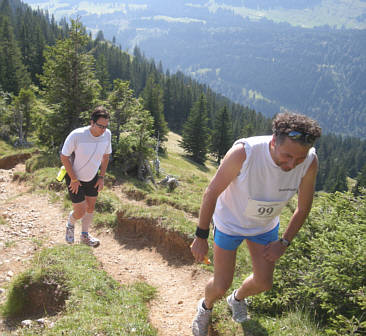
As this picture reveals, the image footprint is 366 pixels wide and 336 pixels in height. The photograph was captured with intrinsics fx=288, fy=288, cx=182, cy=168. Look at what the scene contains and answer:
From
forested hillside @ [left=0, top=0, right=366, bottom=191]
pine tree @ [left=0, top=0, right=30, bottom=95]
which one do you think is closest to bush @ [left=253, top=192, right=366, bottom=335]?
forested hillside @ [left=0, top=0, right=366, bottom=191]

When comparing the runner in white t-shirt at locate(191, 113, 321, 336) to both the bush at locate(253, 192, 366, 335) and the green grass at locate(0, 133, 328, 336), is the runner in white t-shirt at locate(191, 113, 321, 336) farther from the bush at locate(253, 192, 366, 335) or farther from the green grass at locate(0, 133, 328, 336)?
the bush at locate(253, 192, 366, 335)

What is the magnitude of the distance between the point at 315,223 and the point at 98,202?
6426mm

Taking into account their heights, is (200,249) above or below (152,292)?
above

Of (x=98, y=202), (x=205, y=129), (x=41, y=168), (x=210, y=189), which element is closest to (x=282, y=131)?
(x=210, y=189)

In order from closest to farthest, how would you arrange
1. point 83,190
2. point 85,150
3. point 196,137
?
point 85,150, point 83,190, point 196,137

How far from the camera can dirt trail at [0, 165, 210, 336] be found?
4909 mm

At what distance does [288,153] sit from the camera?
280 centimetres

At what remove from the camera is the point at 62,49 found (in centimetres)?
1647

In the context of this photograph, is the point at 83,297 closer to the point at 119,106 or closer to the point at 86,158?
the point at 86,158

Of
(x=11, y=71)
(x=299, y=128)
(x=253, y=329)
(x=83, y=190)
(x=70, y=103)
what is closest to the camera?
(x=299, y=128)

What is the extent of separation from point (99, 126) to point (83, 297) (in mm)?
2975

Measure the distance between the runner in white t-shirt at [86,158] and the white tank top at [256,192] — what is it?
317 cm

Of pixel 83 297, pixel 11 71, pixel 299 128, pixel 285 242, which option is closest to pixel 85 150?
pixel 83 297

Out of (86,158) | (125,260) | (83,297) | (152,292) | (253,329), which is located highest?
(86,158)
